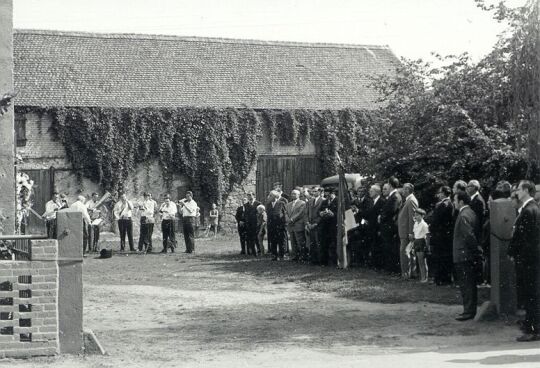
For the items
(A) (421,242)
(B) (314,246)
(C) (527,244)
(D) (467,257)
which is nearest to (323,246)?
(B) (314,246)

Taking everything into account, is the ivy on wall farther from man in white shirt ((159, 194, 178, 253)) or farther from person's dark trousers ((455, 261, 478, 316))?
person's dark trousers ((455, 261, 478, 316))

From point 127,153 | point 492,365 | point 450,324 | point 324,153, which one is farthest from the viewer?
point 324,153

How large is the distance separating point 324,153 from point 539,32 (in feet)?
84.9

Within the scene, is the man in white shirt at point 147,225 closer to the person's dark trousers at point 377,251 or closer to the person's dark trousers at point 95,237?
the person's dark trousers at point 95,237

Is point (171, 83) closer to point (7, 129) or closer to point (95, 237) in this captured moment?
point (95, 237)

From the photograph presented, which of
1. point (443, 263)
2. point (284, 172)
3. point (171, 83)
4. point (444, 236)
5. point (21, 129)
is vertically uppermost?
point (171, 83)

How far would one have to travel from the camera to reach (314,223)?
70.7ft

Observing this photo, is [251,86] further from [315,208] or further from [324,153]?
[315,208]

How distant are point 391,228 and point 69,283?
378 inches

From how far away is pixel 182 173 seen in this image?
36.8 meters

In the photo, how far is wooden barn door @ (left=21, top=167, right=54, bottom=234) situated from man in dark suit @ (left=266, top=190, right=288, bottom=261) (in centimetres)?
1306

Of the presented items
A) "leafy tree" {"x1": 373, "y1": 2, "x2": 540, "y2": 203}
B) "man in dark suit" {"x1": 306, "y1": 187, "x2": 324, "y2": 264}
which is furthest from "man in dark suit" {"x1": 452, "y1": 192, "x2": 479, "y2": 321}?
"man in dark suit" {"x1": 306, "y1": 187, "x2": 324, "y2": 264}

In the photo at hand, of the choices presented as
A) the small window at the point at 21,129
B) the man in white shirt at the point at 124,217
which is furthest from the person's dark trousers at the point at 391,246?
the small window at the point at 21,129

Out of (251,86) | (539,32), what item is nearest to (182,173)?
(251,86)
